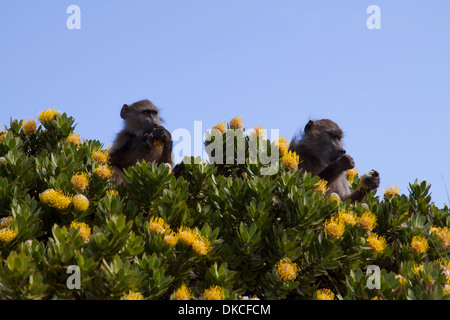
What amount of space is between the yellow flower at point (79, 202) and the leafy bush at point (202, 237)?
0.05 feet

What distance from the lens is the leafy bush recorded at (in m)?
3.91

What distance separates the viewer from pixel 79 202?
4.68 metres

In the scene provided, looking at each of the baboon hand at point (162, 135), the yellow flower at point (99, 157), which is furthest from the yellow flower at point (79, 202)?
the baboon hand at point (162, 135)

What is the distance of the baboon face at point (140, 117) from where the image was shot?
9086mm

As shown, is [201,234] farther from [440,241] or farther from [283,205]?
[440,241]

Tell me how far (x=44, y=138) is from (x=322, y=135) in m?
4.46

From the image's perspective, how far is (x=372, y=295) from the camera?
413 centimetres

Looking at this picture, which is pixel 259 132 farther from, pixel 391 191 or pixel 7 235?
pixel 7 235

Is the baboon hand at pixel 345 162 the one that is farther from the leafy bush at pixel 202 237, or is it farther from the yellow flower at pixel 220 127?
the yellow flower at pixel 220 127

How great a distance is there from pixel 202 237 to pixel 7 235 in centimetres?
156

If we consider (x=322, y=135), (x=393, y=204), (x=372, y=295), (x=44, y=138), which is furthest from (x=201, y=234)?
(x=322, y=135)

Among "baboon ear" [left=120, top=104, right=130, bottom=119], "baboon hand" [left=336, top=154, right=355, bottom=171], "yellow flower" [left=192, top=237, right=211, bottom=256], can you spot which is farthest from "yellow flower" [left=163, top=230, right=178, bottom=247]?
"baboon ear" [left=120, top=104, right=130, bottom=119]

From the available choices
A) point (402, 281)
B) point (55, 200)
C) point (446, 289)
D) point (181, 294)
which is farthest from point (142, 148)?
point (446, 289)
